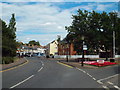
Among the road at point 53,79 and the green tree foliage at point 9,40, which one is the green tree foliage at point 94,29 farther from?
the road at point 53,79

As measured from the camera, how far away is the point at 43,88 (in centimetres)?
901

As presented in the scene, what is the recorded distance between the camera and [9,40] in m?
38.7

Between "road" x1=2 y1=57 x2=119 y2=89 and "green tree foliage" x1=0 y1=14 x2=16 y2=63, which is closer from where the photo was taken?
"road" x1=2 y1=57 x2=119 y2=89

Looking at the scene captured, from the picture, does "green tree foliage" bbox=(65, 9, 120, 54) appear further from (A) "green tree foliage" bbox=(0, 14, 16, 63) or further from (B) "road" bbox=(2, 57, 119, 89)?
(B) "road" bbox=(2, 57, 119, 89)

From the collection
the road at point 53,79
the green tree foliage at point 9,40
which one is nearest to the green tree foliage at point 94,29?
the green tree foliage at point 9,40

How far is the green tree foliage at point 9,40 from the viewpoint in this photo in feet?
115

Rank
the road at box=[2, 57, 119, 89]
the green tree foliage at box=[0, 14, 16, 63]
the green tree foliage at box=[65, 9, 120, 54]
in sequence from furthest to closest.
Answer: the green tree foliage at box=[65, 9, 120, 54], the green tree foliage at box=[0, 14, 16, 63], the road at box=[2, 57, 119, 89]

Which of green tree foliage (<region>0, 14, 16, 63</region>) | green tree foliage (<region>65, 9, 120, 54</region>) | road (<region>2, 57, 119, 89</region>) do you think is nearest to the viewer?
road (<region>2, 57, 119, 89</region>)

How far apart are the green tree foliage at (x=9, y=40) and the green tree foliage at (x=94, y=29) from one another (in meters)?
13.8

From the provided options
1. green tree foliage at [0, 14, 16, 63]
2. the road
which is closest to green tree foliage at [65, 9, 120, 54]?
green tree foliage at [0, 14, 16, 63]

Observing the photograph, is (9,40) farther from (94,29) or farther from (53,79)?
(53,79)

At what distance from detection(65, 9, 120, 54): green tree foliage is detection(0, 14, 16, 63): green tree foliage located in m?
13.8

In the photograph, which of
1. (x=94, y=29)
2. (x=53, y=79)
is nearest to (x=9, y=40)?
(x=94, y=29)

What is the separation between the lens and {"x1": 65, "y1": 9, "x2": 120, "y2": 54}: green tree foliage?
128ft
